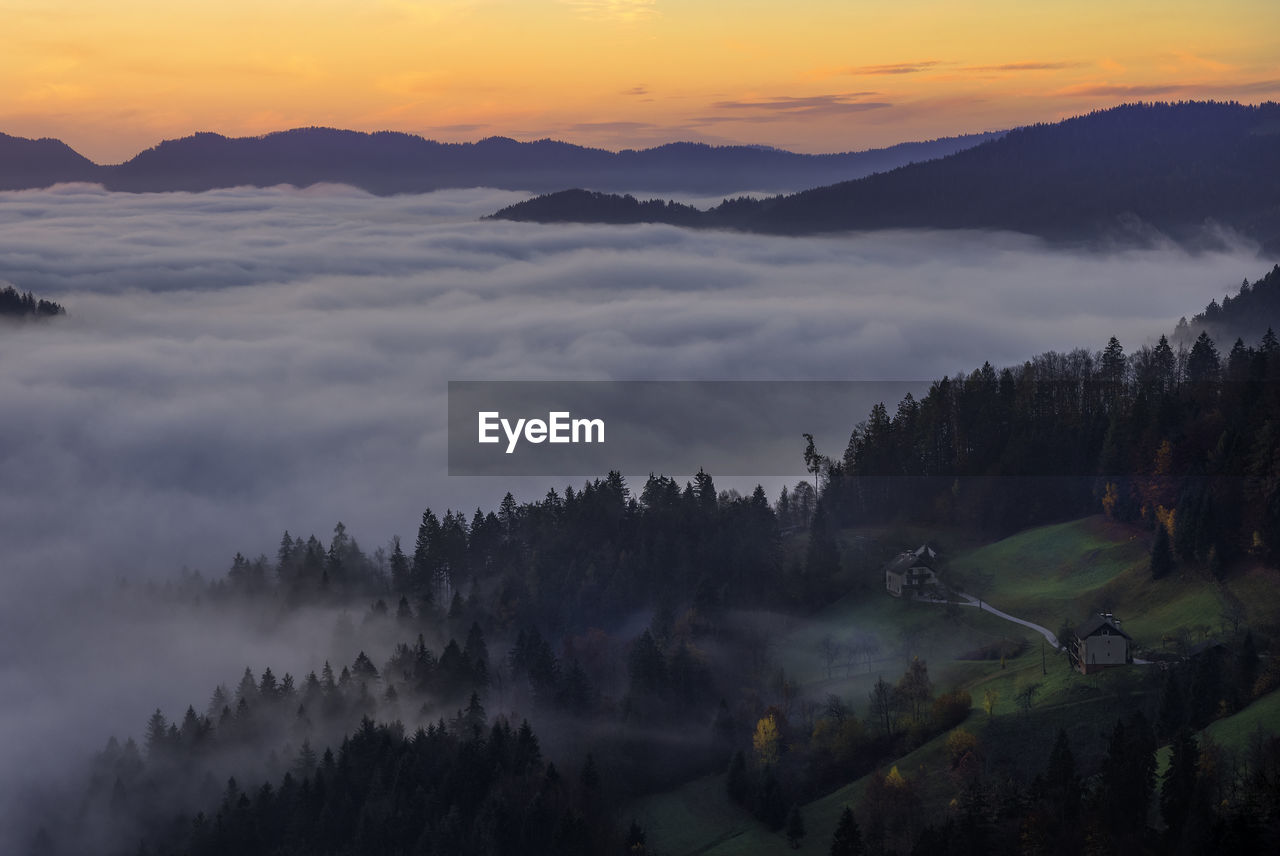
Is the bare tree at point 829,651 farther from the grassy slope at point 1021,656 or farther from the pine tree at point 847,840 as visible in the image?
the pine tree at point 847,840

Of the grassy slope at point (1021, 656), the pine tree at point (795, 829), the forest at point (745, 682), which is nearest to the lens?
the forest at point (745, 682)

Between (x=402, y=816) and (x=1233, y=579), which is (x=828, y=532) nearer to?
(x=1233, y=579)

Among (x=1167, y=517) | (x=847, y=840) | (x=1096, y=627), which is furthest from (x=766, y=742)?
(x=1167, y=517)

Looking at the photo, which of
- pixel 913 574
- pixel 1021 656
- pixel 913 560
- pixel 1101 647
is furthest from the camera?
pixel 913 560

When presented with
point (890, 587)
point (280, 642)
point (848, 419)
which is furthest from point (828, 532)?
point (848, 419)

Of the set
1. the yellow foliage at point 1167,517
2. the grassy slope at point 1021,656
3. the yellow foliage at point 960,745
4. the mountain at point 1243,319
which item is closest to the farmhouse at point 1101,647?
the grassy slope at point 1021,656

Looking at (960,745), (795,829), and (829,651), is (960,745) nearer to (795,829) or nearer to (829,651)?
(795,829)
